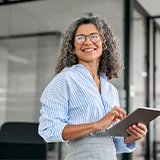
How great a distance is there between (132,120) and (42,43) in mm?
3441

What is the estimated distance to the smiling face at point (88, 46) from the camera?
151cm

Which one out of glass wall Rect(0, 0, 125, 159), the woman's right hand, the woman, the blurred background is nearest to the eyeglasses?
the woman

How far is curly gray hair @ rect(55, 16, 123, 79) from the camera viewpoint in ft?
5.16

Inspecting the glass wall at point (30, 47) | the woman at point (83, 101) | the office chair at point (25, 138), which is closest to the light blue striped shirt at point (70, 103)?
the woman at point (83, 101)

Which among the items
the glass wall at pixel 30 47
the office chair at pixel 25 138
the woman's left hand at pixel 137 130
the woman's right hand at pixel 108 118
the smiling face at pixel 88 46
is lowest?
the office chair at pixel 25 138

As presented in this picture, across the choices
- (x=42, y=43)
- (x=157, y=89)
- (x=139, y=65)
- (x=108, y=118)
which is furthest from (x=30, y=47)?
(x=108, y=118)

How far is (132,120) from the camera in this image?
1.41m

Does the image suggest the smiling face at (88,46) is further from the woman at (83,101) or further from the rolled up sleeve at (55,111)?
the rolled up sleeve at (55,111)

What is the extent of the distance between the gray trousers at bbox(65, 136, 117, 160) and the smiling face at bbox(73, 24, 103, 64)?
1.06 feet

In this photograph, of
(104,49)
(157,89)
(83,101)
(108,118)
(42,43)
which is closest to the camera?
(108,118)

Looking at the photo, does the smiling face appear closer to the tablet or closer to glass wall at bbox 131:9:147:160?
the tablet

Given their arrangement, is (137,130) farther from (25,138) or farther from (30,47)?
(30,47)

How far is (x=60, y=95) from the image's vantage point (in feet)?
4.71

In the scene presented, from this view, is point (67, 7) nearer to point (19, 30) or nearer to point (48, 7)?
point (48, 7)
